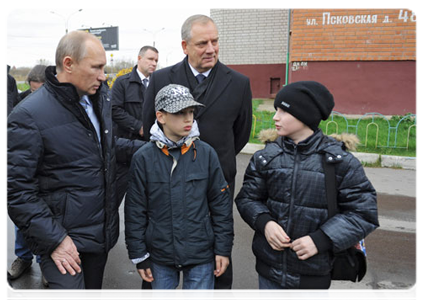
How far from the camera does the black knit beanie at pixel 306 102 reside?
2264mm

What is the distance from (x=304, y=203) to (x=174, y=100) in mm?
941

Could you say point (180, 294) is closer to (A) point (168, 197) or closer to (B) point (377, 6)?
(A) point (168, 197)

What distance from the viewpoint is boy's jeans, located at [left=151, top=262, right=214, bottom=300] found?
247 cm

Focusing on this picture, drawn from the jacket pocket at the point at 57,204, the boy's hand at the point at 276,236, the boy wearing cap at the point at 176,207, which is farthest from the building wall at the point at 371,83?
the jacket pocket at the point at 57,204

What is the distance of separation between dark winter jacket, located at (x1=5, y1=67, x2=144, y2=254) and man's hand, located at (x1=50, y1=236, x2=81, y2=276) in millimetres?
42

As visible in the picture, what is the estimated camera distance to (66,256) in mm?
2162

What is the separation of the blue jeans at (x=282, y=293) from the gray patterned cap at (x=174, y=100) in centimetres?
112

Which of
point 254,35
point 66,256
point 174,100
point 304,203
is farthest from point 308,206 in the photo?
point 254,35

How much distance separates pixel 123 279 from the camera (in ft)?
12.4

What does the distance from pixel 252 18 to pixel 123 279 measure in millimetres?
17495

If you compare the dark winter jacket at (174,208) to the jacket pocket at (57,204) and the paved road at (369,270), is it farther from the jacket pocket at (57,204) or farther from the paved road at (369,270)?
the paved road at (369,270)

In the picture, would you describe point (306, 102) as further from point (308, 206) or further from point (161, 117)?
point (161, 117)

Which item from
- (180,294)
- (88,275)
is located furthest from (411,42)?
(88,275)

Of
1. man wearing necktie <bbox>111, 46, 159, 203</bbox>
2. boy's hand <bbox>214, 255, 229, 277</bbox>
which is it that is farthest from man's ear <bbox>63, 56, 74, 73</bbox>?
man wearing necktie <bbox>111, 46, 159, 203</bbox>
